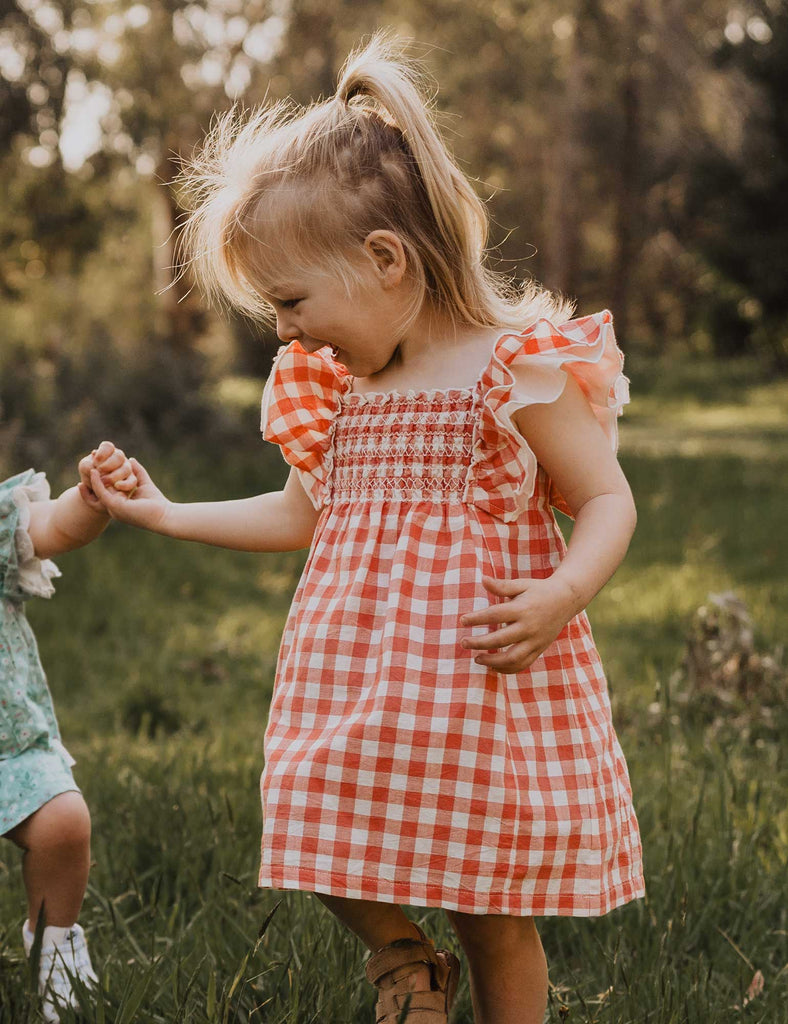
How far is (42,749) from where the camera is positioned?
2287 mm

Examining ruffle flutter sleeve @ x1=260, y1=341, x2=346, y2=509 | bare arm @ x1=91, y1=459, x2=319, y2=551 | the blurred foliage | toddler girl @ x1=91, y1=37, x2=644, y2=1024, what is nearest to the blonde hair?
toddler girl @ x1=91, y1=37, x2=644, y2=1024

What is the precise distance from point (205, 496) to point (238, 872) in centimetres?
601

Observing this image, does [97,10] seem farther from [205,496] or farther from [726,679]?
[726,679]

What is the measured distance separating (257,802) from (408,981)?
4.14 ft

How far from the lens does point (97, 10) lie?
14.4 meters

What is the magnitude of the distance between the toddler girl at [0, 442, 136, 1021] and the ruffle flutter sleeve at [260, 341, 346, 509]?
1.25ft

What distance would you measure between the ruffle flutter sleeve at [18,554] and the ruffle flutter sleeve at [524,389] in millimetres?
932

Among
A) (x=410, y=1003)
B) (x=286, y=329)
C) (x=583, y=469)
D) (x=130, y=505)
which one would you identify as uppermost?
(x=286, y=329)

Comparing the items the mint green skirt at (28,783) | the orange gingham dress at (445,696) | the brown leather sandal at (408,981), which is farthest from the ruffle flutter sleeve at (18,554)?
the brown leather sandal at (408,981)

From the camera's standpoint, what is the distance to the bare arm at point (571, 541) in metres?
1.74

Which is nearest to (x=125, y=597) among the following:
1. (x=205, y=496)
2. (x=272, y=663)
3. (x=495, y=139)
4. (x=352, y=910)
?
(x=272, y=663)

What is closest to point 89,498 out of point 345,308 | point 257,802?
point 345,308

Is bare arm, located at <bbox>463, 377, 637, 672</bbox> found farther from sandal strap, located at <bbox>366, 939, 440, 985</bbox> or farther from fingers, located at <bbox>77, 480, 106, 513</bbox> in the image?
fingers, located at <bbox>77, 480, 106, 513</bbox>

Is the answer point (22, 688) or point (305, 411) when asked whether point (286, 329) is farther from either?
point (22, 688)
